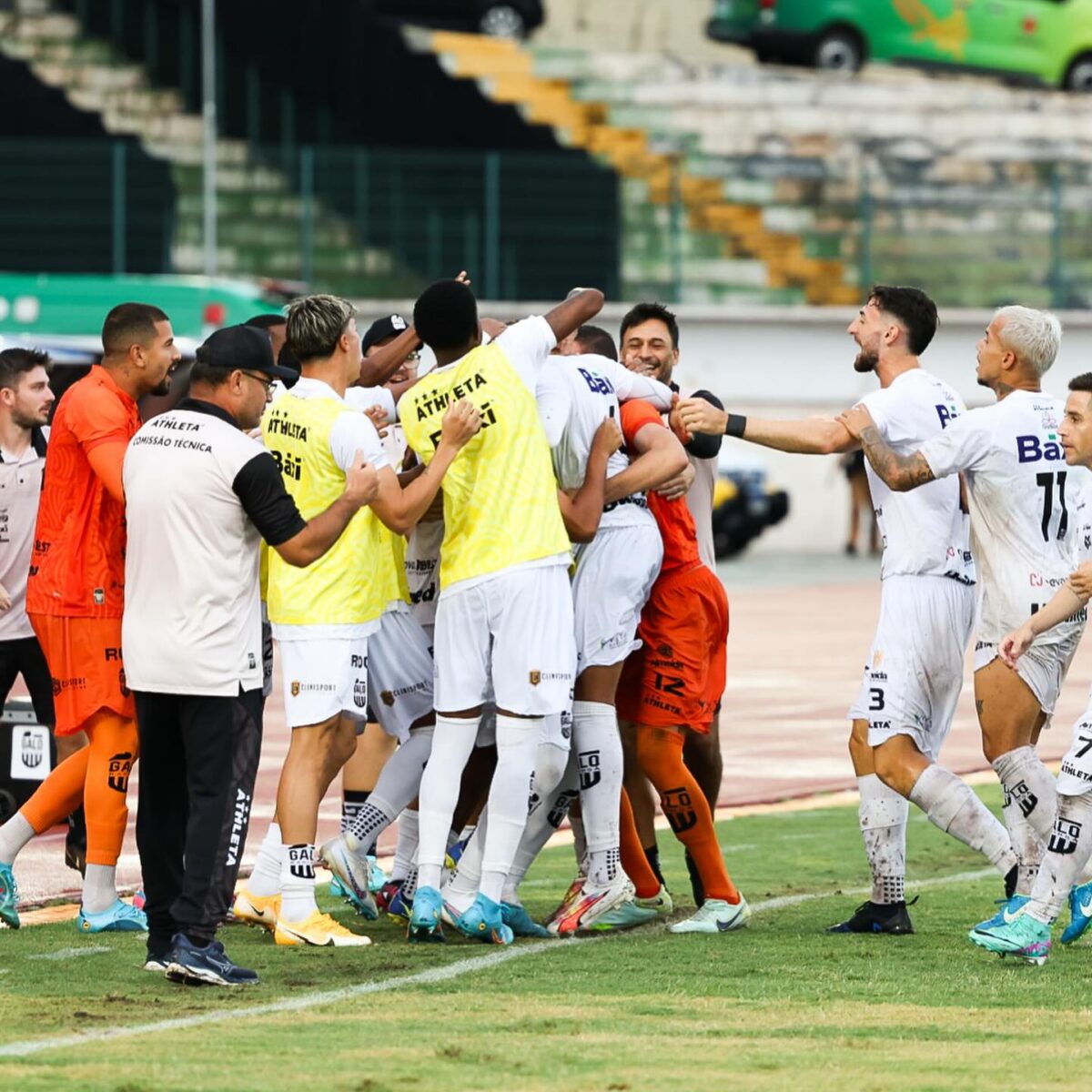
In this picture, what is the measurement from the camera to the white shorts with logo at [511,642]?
8562 mm

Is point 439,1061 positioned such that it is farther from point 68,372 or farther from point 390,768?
point 68,372

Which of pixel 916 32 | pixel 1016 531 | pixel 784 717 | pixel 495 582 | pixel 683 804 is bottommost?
pixel 784 717

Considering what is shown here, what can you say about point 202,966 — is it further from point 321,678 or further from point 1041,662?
point 1041,662

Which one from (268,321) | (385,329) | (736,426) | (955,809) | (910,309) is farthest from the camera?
(268,321)

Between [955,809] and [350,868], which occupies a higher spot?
[955,809]

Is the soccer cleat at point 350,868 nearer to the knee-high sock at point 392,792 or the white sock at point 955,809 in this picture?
the knee-high sock at point 392,792

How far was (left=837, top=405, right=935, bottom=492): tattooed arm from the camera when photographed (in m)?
8.56

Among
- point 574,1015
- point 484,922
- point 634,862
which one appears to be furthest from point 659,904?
point 574,1015

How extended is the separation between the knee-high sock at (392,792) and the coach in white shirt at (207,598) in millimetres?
1257

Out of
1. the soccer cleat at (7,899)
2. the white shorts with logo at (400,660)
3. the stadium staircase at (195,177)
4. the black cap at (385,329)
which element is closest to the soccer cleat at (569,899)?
the white shorts with logo at (400,660)

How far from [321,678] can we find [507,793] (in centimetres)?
77

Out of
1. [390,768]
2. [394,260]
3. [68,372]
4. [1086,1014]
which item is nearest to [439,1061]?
[1086,1014]

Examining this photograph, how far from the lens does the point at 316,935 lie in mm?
8648

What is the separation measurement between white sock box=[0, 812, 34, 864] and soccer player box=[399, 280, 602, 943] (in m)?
1.59
